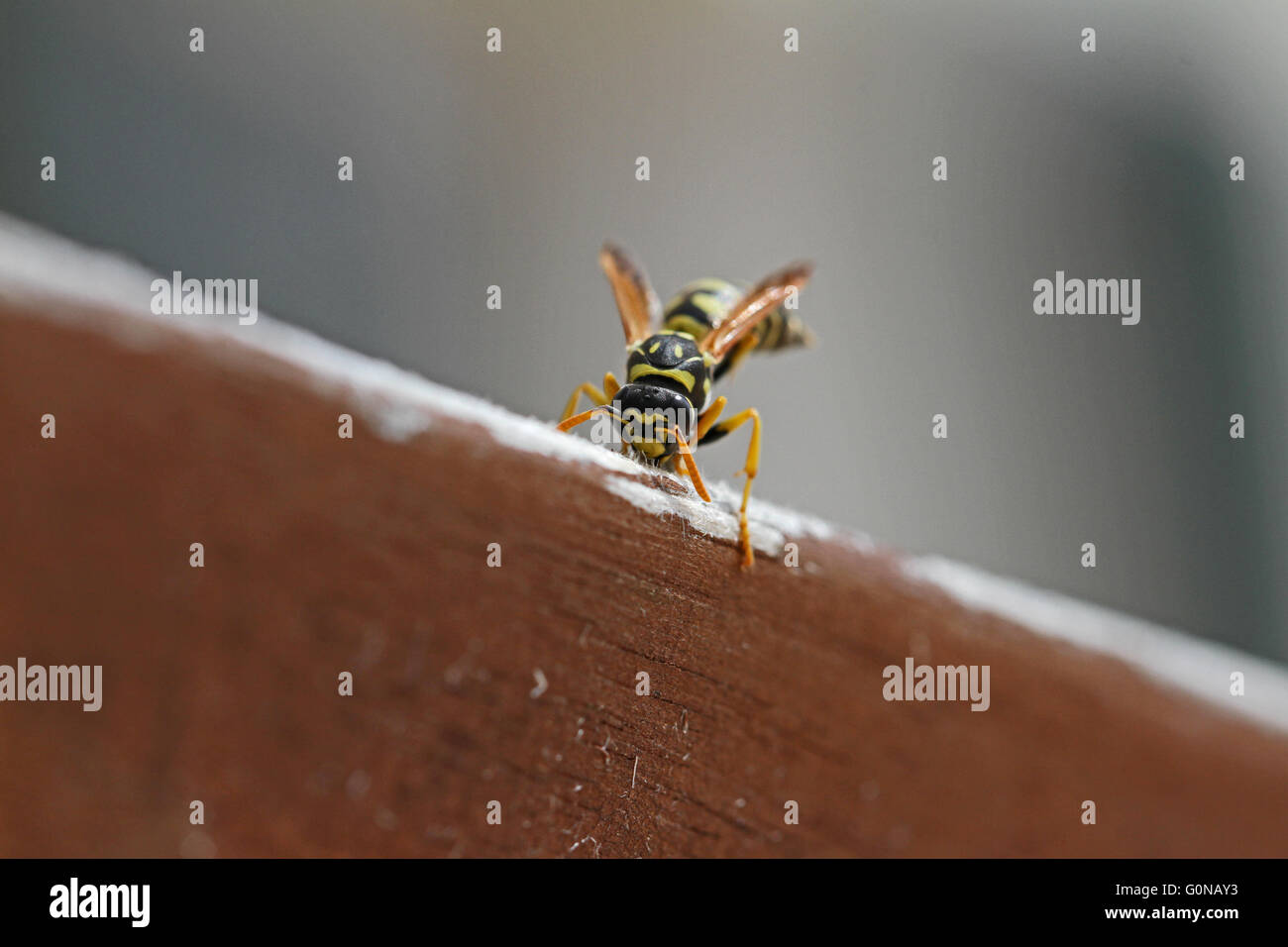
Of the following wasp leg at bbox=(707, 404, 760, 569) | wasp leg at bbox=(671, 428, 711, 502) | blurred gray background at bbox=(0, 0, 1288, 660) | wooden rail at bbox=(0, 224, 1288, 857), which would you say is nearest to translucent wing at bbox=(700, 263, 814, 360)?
wasp leg at bbox=(707, 404, 760, 569)

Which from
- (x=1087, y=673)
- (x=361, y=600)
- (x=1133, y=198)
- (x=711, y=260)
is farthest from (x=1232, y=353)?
(x=361, y=600)

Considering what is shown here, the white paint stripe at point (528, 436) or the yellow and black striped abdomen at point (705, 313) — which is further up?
the yellow and black striped abdomen at point (705, 313)

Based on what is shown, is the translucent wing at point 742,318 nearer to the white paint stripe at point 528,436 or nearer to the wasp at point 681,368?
the wasp at point 681,368

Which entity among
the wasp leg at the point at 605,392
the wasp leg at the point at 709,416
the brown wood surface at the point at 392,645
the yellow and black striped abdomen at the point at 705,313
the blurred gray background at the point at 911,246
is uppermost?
the blurred gray background at the point at 911,246

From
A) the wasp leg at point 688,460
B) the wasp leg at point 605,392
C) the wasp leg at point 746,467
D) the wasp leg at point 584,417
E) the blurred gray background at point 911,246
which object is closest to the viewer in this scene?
the wasp leg at point 746,467

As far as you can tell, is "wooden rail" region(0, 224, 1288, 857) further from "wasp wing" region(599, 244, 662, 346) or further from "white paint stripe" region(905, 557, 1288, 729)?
"wasp wing" region(599, 244, 662, 346)

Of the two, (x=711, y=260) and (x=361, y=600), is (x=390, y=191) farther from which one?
(x=361, y=600)

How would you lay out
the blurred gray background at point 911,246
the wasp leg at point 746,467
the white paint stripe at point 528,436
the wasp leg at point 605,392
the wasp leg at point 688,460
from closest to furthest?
the white paint stripe at point 528,436 < the wasp leg at point 746,467 < the wasp leg at point 688,460 < the wasp leg at point 605,392 < the blurred gray background at point 911,246

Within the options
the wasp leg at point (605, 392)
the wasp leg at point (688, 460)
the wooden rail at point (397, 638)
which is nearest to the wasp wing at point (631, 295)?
the wasp leg at point (605, 392)

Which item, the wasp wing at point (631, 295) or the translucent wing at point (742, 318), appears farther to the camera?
the wasp wing at point (631, 295)
